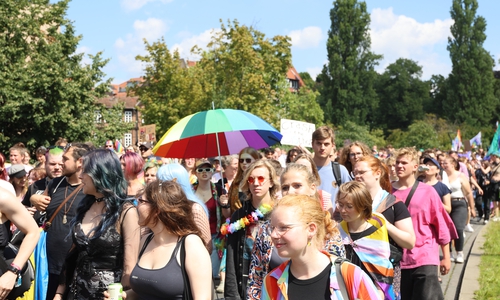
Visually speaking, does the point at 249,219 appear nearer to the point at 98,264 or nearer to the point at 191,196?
the point at 191,196

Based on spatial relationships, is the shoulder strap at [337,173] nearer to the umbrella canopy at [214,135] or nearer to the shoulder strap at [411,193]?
the shoulder strap at [411,193]

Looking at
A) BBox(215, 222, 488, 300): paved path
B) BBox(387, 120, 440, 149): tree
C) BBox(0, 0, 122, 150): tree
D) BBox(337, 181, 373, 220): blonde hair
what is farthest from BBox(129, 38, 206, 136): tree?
BBox(337, 181, 373, 220): blonde hair

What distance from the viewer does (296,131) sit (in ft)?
37.4

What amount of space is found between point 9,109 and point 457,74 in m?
62.0

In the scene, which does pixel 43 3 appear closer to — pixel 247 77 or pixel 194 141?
pixel 247 77

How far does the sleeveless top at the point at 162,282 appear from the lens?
343cm

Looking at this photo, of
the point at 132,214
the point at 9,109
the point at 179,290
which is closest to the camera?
the point at 179,290

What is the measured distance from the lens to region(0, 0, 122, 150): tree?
3309 cm

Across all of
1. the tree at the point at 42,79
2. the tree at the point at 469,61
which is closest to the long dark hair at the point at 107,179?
the tree at the point at 42,79

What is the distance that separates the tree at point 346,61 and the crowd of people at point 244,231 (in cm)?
7255

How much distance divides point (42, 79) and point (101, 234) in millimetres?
→ 30822

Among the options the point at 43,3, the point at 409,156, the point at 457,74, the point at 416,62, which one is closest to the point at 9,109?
the point at 43,3

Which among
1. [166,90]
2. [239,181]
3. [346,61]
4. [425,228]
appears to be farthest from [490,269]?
[346,61]

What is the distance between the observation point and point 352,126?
2714 inches
